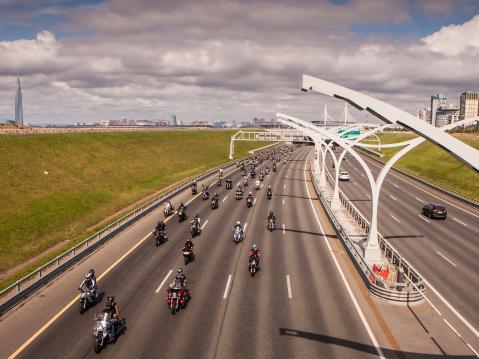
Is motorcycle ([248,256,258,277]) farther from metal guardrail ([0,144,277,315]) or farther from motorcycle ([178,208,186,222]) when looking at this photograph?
motorcycle ([178,208,186,222])

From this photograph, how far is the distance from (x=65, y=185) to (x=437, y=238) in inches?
1624

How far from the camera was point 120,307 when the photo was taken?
56.6ft

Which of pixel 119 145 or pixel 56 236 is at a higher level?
pixel 119 145

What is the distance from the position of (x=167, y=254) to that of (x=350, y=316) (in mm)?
12514

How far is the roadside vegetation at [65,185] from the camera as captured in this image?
3134 centimetres

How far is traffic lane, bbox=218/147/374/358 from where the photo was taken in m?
13.8

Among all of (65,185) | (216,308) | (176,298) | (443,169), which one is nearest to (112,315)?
(176,298)

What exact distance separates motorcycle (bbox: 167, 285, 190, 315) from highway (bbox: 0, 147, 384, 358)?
0.31 metres

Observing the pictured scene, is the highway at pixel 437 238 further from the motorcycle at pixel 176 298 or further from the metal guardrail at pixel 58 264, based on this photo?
the metal guardrail at pixel 58 264

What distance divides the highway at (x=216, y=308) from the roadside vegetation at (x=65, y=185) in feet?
24.4

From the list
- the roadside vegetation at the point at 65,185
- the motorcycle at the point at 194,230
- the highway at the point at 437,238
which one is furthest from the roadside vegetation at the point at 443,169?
the roadside vegetation at the point at 65,185

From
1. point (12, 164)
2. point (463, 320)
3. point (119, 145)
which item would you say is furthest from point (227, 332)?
point (119, 145)

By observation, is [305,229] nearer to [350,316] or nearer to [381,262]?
[381,262]

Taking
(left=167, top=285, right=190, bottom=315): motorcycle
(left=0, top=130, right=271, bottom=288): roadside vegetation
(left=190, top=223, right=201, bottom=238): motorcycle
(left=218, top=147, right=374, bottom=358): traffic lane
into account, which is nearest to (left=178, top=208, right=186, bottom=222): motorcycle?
(left=190, top=223, right=201, bottom=238): motorcycle
